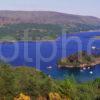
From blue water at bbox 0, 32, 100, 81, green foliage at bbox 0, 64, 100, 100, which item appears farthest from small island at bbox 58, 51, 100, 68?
green foliage at bbox 0, 64, 100, 100

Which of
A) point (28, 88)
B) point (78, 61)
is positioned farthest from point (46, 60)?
point (28, 88)

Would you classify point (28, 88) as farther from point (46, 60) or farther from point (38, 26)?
point (38, 26)

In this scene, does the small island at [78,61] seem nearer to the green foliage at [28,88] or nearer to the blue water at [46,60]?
the blue water at [46,60]

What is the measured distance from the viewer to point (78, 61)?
106 ft

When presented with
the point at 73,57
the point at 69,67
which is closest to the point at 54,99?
the point at 69,67

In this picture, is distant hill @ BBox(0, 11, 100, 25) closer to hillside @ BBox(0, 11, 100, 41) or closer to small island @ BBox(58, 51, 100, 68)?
hillside @ BBox(0, 11, 100, 41)

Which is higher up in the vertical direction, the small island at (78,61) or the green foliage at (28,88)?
the green foliage at (28,88)

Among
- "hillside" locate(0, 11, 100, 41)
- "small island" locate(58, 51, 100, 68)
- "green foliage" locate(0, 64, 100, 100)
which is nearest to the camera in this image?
"green foliage" locate(0, 64, 100, 100)

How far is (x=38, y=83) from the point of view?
33.5ft

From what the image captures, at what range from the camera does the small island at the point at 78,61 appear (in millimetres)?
31312

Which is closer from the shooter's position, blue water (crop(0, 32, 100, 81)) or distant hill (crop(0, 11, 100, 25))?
blue water (crop(0, 32, 100, 81))

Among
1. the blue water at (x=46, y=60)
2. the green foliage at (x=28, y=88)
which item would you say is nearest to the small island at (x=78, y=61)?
the blue water at (x=46, y=60)

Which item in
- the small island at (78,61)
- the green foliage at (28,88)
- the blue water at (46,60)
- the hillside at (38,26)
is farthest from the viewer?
the hillside at (38,26)

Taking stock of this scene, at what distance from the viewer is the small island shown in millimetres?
31312
